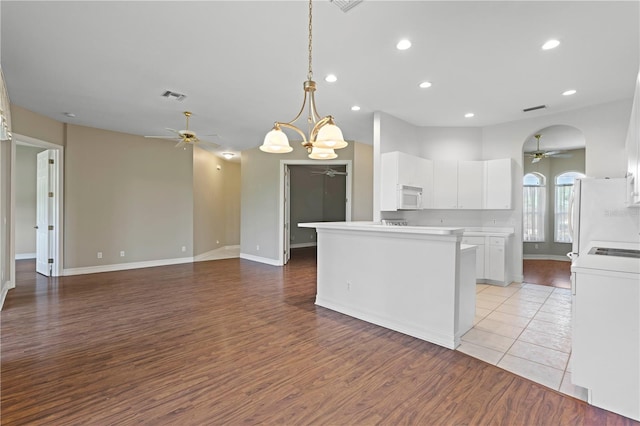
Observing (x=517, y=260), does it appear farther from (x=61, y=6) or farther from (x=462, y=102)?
(x=61, y=6)

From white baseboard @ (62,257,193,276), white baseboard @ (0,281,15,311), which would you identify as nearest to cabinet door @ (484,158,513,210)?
white baseboard @ (62,257,193,276)

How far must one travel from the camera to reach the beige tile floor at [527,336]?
2410 millimetres

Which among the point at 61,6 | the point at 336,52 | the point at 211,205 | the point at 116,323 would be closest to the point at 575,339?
the point at 336,52

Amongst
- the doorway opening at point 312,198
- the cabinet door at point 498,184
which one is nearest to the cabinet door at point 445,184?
the cabinet door at point 498,184

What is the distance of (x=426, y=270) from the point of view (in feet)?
9.87

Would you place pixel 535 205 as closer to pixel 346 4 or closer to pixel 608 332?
pixel 608 332

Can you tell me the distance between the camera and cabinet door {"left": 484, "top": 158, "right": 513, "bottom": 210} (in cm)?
516

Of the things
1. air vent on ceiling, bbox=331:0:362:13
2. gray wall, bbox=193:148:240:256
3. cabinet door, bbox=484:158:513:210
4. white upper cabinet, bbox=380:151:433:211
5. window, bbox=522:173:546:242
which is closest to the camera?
air vent on ceiling, bbox=331:0:362:13

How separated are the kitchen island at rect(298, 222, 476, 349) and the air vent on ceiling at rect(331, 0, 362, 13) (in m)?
2.01

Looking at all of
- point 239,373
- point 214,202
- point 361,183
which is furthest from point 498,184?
point 214,202

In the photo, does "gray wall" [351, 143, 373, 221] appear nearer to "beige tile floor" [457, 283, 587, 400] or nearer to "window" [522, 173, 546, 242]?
"beige tile floor" [457, 283, 587, 400]

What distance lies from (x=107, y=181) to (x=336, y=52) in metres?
5.65

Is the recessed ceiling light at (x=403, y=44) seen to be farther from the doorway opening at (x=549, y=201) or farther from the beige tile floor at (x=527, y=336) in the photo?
the doorway opening at (x=549, y=201)

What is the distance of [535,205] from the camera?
26.6ft
